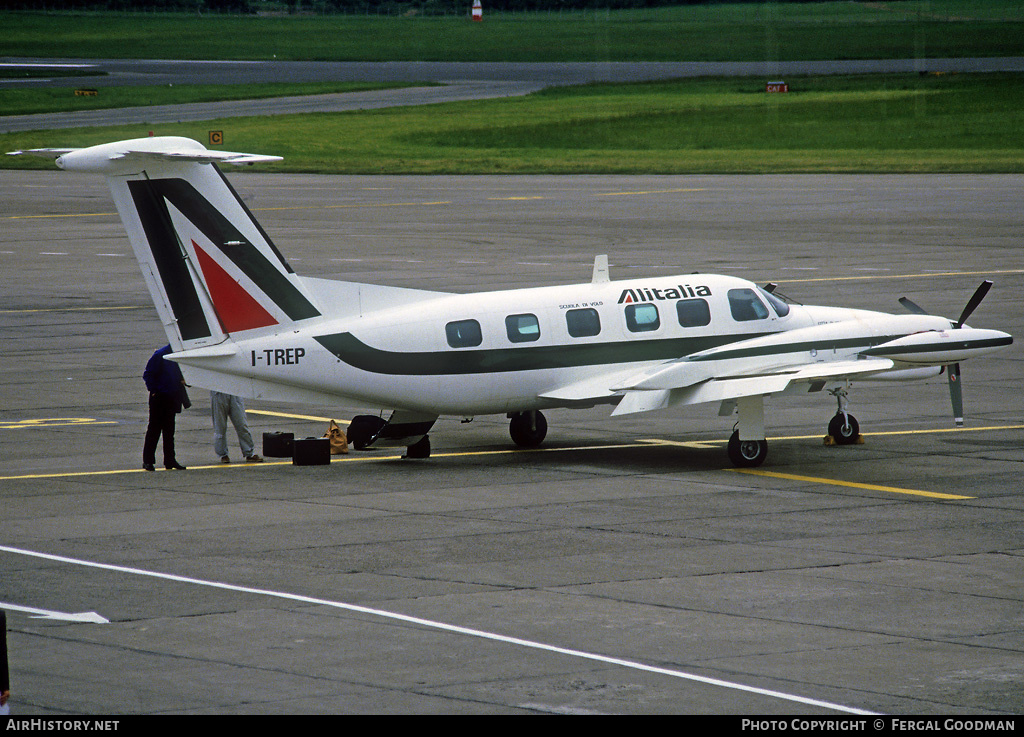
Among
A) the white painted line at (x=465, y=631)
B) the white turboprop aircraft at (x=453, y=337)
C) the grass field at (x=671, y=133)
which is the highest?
the grass field at (x=671, y=133)

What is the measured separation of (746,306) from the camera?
2655 centimetres

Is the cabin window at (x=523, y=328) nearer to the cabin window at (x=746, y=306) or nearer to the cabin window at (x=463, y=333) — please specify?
the cabin window at (x=463, y=333)

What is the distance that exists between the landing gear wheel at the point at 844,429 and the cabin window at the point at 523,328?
18.0 feet

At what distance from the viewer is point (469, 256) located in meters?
53.8

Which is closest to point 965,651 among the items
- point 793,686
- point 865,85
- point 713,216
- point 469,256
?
point 793,686

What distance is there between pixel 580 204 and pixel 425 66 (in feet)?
280

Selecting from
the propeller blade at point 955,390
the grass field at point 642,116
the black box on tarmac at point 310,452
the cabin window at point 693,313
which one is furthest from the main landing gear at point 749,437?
the grass field at point 642,116

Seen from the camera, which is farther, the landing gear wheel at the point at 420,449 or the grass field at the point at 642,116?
the grass field at the point at 642,116

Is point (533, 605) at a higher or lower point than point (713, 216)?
lower

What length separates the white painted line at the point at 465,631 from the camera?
43.0ft

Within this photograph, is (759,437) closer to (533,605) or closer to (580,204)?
(533,605)

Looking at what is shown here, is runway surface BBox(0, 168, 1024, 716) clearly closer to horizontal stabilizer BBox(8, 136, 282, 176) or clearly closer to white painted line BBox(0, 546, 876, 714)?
white painted line BBox(0, 546, 876, 714)

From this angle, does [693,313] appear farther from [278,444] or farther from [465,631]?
[465,631]

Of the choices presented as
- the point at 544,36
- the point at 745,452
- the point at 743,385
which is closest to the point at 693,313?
the point at 743,385
